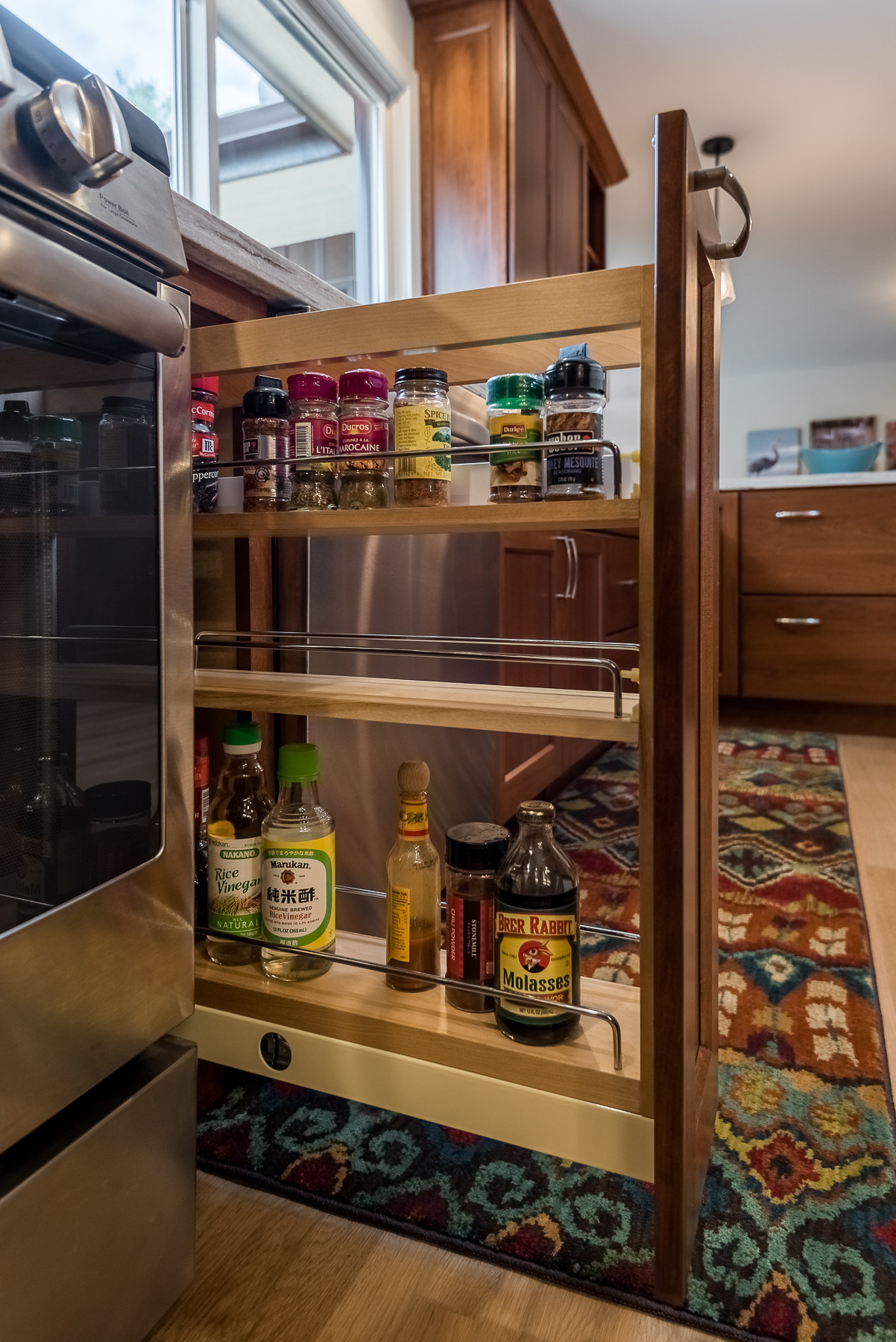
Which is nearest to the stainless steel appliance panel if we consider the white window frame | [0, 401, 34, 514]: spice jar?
[0, 401, 34, 514]: spice jar

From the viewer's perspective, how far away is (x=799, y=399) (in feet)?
22.2

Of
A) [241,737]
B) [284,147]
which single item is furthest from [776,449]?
[241,737]

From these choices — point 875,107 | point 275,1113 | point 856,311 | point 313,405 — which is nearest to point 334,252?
point 313,405

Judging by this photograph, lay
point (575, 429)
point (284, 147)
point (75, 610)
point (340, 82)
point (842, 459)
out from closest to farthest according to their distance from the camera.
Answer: point (75, 610) → point (575, 429) → point (284, 147) → point (340, 82) → point (842, 459)

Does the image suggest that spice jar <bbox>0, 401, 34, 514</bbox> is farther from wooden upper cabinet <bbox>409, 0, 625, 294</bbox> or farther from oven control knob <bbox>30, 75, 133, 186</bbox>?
wooden upper cabinet <bbox>409, 0, 625, 294</bbox>

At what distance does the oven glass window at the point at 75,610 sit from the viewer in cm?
56

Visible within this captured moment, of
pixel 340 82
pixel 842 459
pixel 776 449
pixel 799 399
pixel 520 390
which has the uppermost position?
pixel 799 399

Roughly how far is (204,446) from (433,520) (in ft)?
0.88

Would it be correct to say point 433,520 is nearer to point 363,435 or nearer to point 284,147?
point 363,435

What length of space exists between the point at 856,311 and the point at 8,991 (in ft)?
19.9

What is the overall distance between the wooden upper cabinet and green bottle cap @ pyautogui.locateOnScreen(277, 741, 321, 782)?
5.66 ft

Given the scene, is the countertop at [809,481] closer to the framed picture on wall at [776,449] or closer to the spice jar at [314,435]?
the spice jar at [314,435]

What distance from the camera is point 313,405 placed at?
0.85 m

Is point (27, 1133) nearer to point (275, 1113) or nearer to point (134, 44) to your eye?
point (275, 1113)
